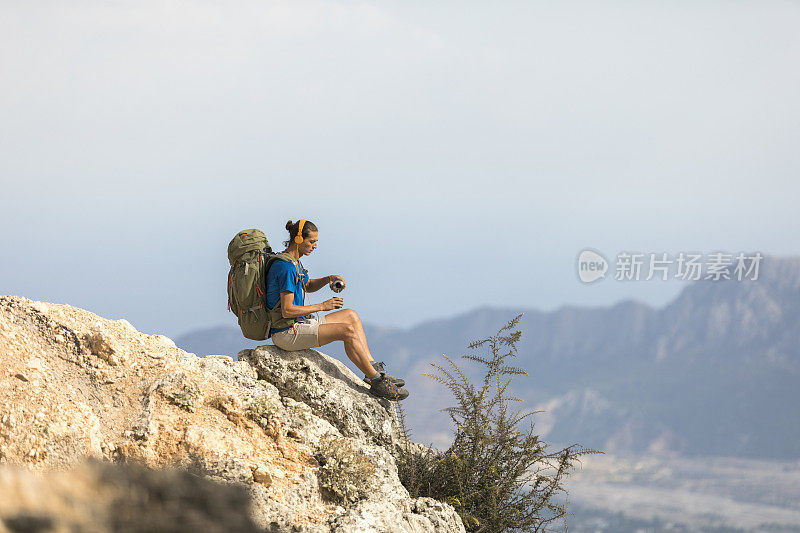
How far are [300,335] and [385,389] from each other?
126cm

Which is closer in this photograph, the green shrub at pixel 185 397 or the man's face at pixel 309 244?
the green shrub at pixel 185 397

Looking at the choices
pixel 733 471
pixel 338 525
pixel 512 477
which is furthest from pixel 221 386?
pixel 733 471

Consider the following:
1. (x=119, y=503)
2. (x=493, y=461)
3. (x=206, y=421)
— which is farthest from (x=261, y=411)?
(x=119, y=503)

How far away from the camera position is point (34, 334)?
8.31 m

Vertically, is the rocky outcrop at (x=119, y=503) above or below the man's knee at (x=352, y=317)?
below

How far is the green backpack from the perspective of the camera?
9.20m

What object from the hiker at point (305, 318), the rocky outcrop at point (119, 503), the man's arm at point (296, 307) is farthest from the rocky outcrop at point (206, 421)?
the rocky outcrop at point (119, 503)

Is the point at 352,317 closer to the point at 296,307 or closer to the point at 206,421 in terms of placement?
the point at 296,307

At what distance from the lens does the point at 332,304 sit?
910 centimetres

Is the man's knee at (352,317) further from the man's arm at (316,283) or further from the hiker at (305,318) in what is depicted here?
the man's arm at (316,283)

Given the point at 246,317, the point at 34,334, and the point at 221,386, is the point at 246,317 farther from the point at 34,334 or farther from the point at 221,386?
→ the point at 34,334

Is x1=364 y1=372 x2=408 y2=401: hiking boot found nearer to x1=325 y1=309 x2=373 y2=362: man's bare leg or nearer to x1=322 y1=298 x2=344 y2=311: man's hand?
x1=325 y1=309 x2=373 y2=362: man's bare leg

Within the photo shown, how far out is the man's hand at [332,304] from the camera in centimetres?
908

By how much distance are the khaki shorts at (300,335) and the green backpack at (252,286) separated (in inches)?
3.6
